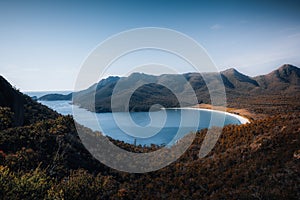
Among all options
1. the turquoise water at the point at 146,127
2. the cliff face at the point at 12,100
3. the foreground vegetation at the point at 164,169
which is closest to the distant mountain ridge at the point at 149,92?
the turquoise water at the point at 146,127

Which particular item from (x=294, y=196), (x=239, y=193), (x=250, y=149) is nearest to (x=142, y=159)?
(x=250, y=149)

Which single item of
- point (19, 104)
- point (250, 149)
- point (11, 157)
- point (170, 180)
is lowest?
point (170, 180)

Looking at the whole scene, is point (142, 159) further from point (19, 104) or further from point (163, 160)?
point (19, 104)

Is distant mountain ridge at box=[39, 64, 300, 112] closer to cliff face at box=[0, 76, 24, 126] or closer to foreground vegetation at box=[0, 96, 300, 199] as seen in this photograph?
foreground vegetation at box=[0, 96, 300, 199]

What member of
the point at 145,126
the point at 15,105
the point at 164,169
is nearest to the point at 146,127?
the point at 145,126

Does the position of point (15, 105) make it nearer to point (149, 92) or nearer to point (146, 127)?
point (146, 127)

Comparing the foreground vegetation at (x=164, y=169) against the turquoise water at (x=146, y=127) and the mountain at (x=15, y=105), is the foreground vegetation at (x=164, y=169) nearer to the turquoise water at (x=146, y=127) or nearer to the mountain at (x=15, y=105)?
the mountain at (x=15, y=105)

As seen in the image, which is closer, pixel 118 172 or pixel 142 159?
pixel 118 172

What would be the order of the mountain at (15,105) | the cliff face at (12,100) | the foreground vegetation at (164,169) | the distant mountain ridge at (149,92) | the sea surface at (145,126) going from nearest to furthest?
the foreground vegetation at (164,169), the mountain at (15,105), the cliff face at (12,100), the sea surface at (145,126), the distant mountain ridge at (149,92)
